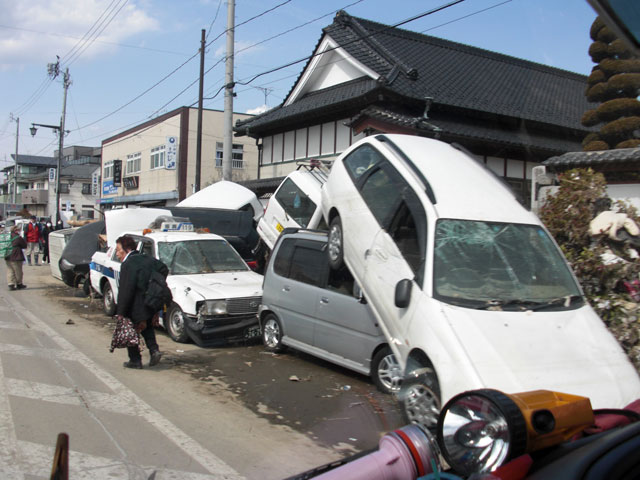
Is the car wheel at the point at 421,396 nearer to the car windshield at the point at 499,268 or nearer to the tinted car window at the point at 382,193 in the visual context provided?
the car windshield at the point at 499,268

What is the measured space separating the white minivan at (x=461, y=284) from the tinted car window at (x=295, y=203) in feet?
14.2

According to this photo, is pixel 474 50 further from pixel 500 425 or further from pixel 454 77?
pixel 500 425

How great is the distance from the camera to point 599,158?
9039 mm

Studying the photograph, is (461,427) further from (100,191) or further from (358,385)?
(100,191)

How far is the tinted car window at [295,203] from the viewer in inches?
477

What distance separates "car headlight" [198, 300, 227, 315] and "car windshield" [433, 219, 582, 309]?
4158 mm

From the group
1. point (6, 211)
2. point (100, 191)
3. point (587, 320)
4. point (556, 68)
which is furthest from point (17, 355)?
point (6, 211)

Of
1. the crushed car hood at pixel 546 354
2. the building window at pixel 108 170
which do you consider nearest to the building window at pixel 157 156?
the building window at pixel 108 170

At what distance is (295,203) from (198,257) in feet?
9.19

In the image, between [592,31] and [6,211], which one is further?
[6,211]

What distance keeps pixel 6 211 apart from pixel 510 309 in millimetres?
69781

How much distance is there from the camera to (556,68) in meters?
25.5

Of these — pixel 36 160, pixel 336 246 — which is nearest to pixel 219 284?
pixel 336 246

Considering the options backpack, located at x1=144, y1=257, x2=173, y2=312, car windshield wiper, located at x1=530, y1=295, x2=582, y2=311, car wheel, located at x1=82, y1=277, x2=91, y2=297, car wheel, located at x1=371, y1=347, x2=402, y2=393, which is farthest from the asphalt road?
car wheel, located at x1=82, y1=277, x2=91, y2=297
